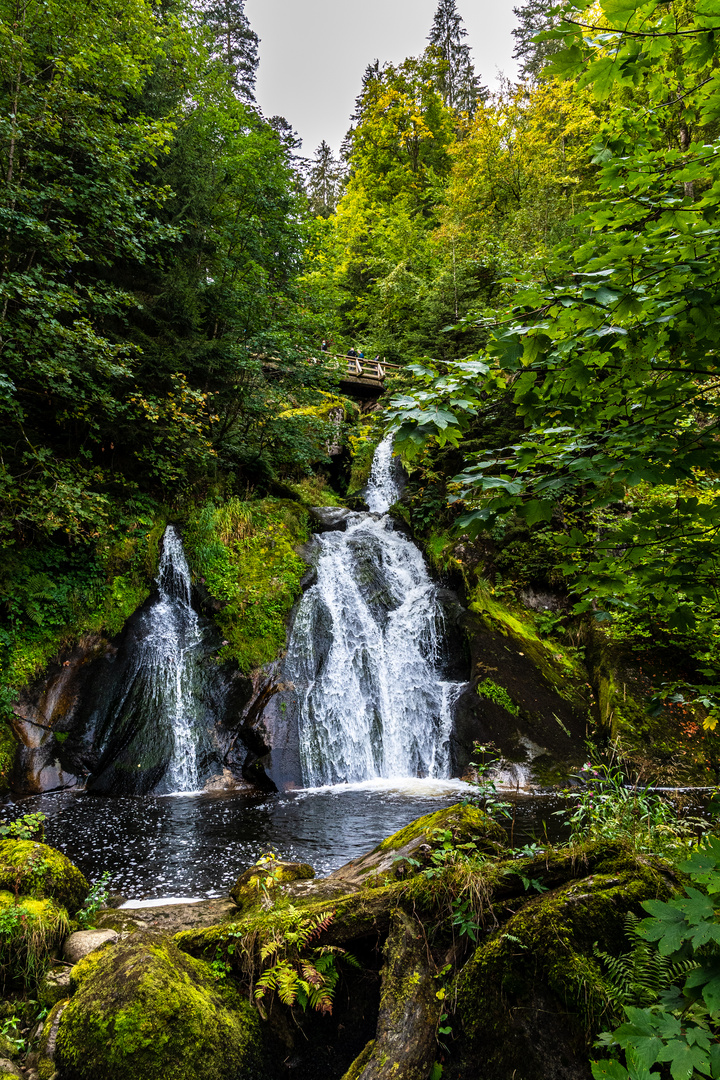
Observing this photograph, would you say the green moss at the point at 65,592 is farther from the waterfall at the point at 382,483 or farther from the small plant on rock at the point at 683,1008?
the small plant on rock at the point at 683,1008

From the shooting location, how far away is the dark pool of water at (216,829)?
5117 millimetres

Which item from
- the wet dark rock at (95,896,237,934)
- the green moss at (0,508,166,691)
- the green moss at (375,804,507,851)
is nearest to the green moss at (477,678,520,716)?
the green moss at (375,804,507,851)

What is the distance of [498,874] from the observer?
2527 mm

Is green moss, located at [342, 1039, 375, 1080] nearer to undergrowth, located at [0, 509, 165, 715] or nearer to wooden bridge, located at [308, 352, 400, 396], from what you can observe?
undergrowth, located at [0, 509, 165, 715]

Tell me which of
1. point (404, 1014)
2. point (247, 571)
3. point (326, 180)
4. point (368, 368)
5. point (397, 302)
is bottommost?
point (404, 1014)

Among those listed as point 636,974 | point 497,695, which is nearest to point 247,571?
point 497,695

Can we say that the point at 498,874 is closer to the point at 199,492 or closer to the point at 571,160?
the point at 199,492

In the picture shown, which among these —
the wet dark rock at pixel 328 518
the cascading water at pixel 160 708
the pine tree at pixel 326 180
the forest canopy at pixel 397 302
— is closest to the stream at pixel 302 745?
the cascading water at pixel 160 708

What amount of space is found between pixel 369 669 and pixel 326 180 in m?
37.4

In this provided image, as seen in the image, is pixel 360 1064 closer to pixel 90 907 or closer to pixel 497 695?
pixel 90 907

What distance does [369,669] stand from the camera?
31.7 feet

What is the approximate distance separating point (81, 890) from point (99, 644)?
5.44 metres

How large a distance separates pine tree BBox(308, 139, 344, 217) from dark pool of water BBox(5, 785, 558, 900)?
3484cm

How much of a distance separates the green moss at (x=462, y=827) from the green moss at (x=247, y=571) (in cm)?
608
